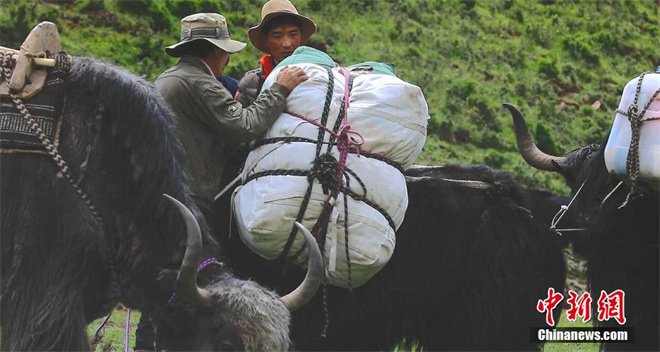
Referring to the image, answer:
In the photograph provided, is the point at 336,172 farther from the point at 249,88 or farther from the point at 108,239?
the point at 108,239

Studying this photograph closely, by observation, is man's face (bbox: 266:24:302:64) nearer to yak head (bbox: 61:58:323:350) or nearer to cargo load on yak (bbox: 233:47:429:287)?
cargo load on yak (bbox: 233:47:429:287)

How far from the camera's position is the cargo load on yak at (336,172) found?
391 centimetres

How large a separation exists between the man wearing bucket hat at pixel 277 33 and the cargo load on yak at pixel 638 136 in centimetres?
142

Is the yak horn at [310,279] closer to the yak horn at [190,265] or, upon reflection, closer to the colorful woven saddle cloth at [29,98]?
the yak horn at [190,265]

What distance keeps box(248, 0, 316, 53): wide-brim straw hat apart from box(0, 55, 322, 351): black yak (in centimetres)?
91

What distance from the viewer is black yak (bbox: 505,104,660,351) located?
421 cm

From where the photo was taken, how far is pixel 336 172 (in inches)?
156

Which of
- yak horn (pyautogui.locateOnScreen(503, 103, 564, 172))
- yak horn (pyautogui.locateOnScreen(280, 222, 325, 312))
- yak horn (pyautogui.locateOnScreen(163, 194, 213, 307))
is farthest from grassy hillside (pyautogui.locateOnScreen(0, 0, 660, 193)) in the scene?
yak horn (pyautogui.locateOnScreen(163, 194, 213, 307))

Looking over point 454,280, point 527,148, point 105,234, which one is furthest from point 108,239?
point 527,148

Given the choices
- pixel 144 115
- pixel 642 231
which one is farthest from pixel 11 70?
pixel 642 231

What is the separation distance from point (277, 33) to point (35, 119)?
1301 mm

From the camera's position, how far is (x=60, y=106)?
12.2 ft

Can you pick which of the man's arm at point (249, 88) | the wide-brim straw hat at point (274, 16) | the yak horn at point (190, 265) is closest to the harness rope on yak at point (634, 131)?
the wide-brim straw hat at point (274, 16)

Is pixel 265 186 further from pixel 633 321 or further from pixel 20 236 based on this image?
pixel 633 321
